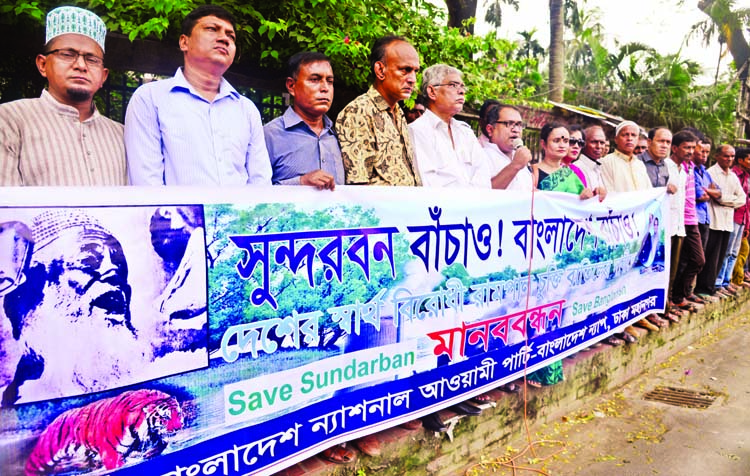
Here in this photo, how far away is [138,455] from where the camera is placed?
1857 mm

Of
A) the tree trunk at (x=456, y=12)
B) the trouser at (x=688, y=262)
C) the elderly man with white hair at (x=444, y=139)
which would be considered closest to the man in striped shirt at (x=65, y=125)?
the elderly man with white hair at (x=444, y=139)

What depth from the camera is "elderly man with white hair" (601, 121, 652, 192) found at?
5172 mm

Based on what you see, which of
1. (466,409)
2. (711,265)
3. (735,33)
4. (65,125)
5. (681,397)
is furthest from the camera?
(735,33)

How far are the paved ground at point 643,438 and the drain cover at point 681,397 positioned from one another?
0.07 meters

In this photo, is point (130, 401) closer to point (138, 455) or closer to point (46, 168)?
point (138, 455)

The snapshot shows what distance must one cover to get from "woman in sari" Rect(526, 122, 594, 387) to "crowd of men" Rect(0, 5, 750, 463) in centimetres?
17

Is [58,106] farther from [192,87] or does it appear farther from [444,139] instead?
[444,139]

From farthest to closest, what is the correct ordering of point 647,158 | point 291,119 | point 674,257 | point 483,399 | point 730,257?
point 730,257 < point 674,257 < point 647,158 < point 483,399 < point 291,119

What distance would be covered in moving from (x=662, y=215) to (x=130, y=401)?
484cm

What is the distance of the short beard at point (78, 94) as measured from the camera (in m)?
2.23

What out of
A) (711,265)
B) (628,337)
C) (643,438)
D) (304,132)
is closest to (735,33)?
(711,265)

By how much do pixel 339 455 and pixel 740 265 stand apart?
7.31 m

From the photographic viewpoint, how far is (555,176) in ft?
13.7

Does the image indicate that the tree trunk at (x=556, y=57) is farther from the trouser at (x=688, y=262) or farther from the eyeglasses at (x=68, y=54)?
the eyeglasses at (x=68, y=54)
